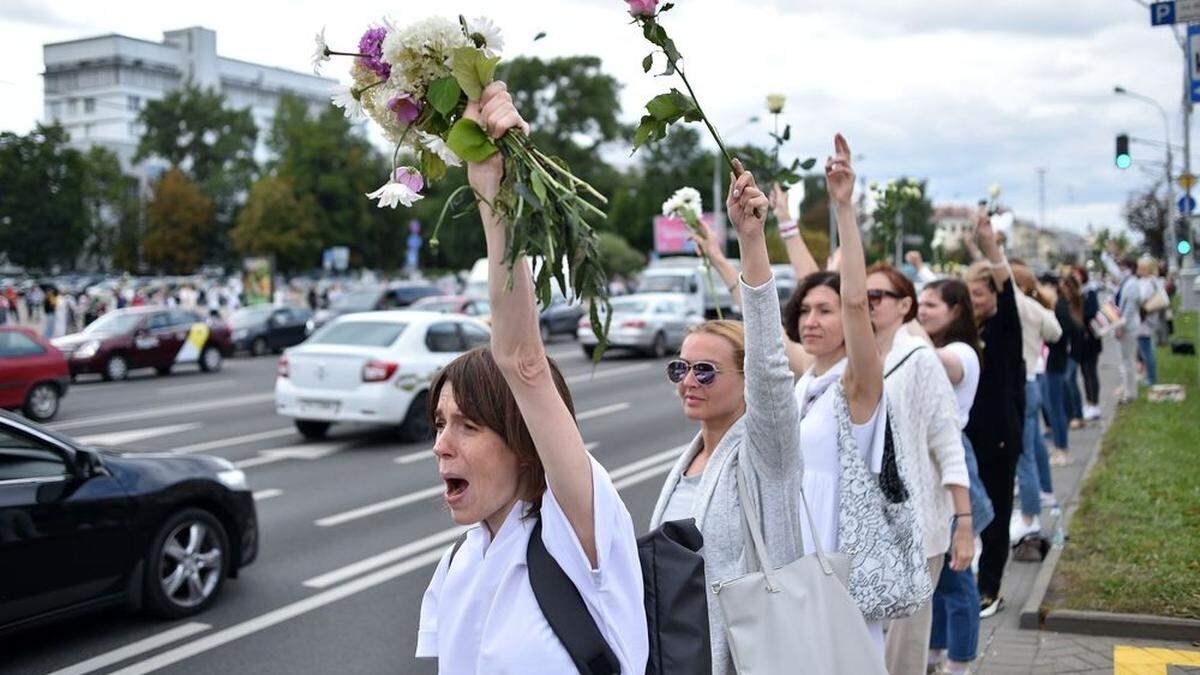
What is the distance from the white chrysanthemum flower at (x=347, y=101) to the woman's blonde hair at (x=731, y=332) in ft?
4.81

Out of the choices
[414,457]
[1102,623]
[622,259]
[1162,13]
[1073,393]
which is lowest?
[414,457]

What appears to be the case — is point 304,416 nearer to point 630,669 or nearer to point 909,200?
point 909,200

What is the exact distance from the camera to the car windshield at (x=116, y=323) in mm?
23823

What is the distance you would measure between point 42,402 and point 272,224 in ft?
168

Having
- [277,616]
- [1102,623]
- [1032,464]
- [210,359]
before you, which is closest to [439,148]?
[1102,623]

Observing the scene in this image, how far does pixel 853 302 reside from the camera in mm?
3623

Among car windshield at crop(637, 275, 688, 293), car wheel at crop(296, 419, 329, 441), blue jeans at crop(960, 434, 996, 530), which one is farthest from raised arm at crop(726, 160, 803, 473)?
car windshield at crop(637, 275, 688, 293)

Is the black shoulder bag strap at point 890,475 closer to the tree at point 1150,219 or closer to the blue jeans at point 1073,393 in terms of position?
the blue jeans at point 1073,393

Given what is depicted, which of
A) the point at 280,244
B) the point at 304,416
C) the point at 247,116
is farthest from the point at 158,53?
the point at 304,416

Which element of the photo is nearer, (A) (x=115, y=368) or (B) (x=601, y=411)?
(B) (x=601, y=411)

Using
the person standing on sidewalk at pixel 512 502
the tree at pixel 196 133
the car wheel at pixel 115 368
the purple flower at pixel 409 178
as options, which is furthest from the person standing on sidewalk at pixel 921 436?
the tree at pixel 196 133

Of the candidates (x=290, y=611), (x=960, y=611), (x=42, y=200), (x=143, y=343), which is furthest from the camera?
(x=42, y=200)

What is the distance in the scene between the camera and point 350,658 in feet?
20.1

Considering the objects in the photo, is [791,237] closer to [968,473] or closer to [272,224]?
[968,473]
